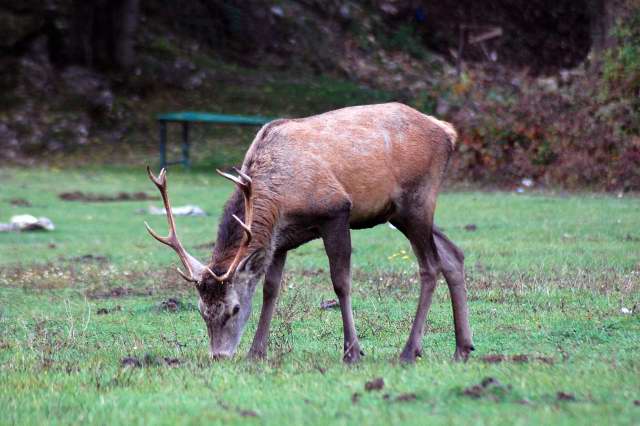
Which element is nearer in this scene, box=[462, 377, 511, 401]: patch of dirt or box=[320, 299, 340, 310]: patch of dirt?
box=[462, 377, 511, 401]: patch of dirt

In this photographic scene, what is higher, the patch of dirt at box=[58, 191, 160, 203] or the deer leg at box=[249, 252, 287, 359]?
the deer leg at box=[249, 252, 287, 359]

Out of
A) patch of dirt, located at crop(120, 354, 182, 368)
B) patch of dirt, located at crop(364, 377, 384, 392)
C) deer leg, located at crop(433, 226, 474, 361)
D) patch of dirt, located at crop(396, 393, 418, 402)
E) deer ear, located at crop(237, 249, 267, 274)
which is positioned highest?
patch of dirt, located at crop(396, 393, 418, 402)

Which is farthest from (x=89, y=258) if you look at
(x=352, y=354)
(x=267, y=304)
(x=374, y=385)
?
(x=374, y=385)

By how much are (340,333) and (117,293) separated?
3353 millimetres

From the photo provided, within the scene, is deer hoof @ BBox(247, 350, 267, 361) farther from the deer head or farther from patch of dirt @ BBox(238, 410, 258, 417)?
patch of dirt @ BBox(238, 410, 258, 417)

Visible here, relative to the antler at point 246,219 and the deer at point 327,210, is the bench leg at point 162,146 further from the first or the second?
the antler at point 246,219

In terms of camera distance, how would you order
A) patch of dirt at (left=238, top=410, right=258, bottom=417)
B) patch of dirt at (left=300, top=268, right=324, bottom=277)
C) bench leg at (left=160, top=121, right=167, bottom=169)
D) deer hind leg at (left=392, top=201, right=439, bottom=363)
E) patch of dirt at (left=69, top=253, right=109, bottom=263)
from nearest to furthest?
patch of dirt at (left=238, top=410, right=258, bottom=417), deer hind leg at (left=392, top=201, right=439, bottom=363), patch of dirt at (left=300, top=268, right=324, bottom=277), patch of dirt at (left=69, top=253, right=109, bottom=263), bench leg at (left=160, top=121, right=167, bottom=169)

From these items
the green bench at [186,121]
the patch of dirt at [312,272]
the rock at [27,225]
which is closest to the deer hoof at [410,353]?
the patch of dirt at [312,272]

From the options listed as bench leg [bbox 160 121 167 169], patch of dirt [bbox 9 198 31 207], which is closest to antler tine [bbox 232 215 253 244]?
patch of dirt [bbox 9 198 31 207]

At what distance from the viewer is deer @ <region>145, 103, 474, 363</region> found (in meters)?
7.31

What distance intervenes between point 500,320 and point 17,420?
4.23m

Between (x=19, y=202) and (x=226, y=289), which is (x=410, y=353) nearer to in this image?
(x=226, y=289)

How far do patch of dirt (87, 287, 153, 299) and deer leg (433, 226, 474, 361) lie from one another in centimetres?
390

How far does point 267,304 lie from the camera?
7.75 meters
